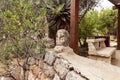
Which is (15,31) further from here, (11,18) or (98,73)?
(98,73)

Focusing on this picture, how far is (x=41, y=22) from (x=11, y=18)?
64 centimetres

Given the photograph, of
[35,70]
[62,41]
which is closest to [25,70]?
[35,70]

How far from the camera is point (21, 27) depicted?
3.62 m

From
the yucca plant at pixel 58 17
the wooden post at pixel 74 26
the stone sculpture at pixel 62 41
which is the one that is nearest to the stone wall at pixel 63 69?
the stone sculpture at pixel 62 41

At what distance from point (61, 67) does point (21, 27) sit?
1106 mm

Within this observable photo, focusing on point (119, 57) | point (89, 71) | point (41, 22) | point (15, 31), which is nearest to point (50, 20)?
point (41, 22)

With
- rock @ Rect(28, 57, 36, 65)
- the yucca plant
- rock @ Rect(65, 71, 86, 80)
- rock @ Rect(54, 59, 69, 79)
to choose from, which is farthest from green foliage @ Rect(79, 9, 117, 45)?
rock @ Rect(65, 71, 86, 80)

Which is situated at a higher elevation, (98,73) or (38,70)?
(98,73)

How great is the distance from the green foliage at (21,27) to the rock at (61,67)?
0.60 m

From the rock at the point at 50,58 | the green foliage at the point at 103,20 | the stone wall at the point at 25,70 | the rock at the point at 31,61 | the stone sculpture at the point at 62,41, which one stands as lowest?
the stone wall at the point at 25,70

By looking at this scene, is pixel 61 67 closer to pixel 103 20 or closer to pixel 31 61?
pixel 31 61

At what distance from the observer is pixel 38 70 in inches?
163

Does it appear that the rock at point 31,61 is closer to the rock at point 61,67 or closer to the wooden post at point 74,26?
the rock at point 61,67

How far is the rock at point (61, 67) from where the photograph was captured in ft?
10.3
